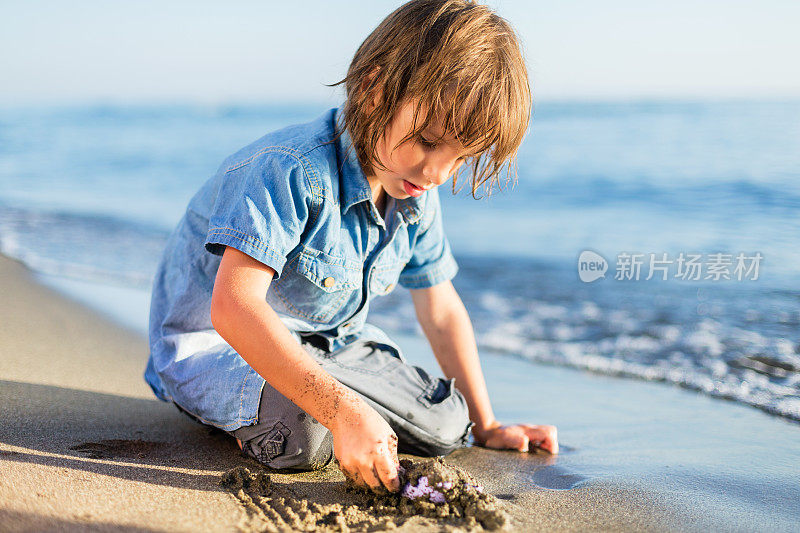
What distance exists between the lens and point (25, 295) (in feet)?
11.5

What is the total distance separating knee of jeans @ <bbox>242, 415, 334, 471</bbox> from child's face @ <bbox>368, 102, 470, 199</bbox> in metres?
0.65

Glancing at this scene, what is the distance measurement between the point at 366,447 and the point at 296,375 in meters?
0.23

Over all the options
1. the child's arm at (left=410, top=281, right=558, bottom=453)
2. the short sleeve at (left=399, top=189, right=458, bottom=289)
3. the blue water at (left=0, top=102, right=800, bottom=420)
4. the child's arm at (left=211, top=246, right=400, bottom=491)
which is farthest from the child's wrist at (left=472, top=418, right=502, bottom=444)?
the blue water at (left=0, top=102, right=800, bottom=420)

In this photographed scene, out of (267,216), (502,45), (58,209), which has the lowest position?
(58,209)

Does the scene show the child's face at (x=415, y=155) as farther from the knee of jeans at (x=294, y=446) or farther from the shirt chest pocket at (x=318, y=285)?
the knee of jeans at (x=294, y=446)

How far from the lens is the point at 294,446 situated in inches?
73.2

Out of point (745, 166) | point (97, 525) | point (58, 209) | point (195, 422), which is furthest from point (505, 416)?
point (745, 166)

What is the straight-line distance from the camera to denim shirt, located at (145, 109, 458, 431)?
1.78 m

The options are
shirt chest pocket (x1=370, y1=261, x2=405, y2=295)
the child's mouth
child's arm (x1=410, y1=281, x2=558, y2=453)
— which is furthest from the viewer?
child's arm (x1=410, y1=281, x2=558, y2=453)

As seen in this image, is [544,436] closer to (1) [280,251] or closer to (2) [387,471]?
(2) [387,471]

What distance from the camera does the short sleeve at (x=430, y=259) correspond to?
2.32m

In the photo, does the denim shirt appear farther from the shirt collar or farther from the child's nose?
the child's nose

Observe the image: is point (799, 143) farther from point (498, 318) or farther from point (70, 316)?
point (70, 316)

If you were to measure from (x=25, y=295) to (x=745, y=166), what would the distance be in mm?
8174
